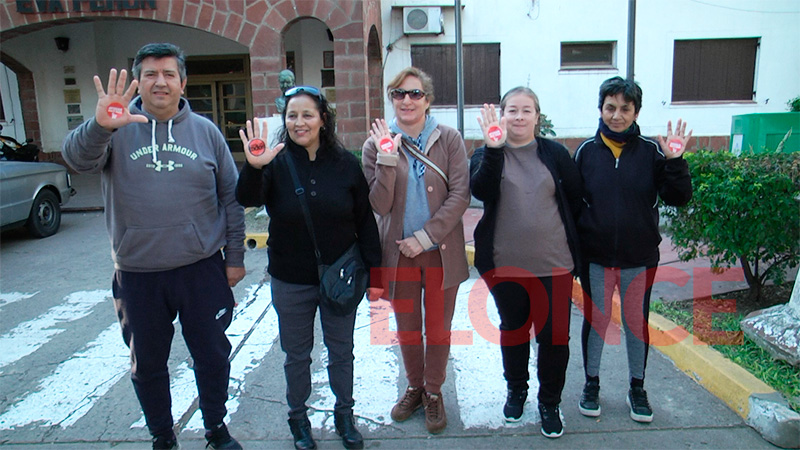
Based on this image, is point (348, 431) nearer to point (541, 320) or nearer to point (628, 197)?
point (541, 320)

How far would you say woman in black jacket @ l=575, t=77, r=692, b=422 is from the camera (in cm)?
290

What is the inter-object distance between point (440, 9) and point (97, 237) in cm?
783

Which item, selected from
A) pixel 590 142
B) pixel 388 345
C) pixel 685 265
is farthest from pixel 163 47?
pixel 685 265

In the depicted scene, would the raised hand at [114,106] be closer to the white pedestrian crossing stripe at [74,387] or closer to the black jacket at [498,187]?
the black jacket at [498,187]

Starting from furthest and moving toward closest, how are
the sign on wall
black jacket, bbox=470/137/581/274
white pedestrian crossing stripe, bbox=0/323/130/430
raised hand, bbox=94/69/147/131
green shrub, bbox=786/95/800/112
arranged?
green shrub, bbox=786/95/800/112 < the sign on wall < white pedestrian crossing stripe, bbox=0/323/130/430 < black jacket, bbox=470/137/581/274 < raised hand, bbox=94/69/147/131

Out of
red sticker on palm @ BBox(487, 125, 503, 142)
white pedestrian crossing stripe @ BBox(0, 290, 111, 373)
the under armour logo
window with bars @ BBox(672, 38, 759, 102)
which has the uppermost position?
window with bars @ BBox(672, 38, 759, 102)

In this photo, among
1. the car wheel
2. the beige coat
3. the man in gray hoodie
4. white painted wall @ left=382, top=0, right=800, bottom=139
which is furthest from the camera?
white painted wall @ left=382, top=0, right=800, bottom=139

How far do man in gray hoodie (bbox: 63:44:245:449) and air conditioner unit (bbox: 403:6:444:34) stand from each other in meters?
9.53

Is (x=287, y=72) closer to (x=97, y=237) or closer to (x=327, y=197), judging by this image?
(x=97, y=237)

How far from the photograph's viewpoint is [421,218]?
2932 millimetres

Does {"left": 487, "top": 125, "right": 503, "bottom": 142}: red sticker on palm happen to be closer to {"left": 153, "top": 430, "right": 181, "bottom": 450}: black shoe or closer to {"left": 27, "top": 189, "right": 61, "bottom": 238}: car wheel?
{"left": 153, "top": 430, "right": 181, "bottom": 450}: black shoe

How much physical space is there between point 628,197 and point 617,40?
1012cm

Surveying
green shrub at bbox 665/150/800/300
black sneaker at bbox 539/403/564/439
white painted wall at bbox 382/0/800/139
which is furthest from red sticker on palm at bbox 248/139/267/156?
white painted wall at bbox 382/0/800/139

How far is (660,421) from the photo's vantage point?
10.00 feet
